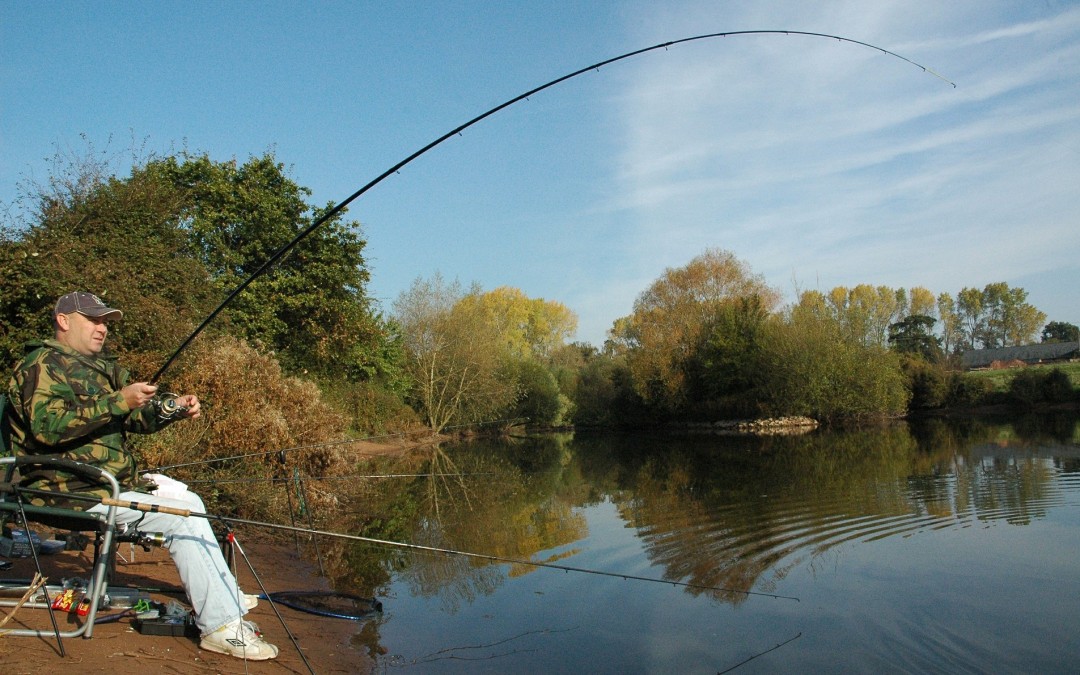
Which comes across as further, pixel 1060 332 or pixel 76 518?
pixel 1060 332

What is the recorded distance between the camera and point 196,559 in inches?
168

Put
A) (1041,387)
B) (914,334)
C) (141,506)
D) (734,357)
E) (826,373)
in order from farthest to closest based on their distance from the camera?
(914,334) < (734,357) < (1041,387) < (826,373) < (141,506)

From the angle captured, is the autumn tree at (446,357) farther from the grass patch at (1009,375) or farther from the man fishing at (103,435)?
the man fishing at (103,435)

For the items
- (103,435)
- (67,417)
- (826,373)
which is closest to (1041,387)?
(826,373)

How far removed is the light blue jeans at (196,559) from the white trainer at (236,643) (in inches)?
1.5

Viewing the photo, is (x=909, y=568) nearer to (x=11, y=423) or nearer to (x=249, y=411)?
(x=11, y=423)

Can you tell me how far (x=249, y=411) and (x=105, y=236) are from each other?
3.78 metres

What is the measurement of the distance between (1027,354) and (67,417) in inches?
3330

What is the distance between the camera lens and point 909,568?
7.91m

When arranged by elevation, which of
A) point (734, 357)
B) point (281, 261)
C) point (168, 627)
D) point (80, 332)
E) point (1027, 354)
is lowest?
point (168, 627)

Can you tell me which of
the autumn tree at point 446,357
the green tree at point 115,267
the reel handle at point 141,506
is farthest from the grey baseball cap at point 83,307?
the autumn tree at point 446,357

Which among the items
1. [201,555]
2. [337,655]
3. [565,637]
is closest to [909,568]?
[565,637]

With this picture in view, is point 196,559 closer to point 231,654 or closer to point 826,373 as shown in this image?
point 231,654

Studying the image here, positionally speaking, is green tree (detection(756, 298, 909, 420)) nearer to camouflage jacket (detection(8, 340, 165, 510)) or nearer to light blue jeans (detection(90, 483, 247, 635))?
light blue jeans (detection(90, 483, 247, 635))
